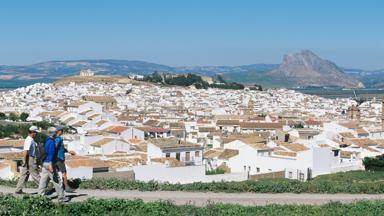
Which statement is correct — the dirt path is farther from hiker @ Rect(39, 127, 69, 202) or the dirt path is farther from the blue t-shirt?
the blue t-shirt

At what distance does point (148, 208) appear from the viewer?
1040 cm

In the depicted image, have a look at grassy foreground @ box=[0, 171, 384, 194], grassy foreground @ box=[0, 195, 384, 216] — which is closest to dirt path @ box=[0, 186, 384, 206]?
grassy foreground @ box=[0, 171, 384, 194]

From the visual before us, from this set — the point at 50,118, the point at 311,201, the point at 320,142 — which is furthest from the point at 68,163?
the point at 50,118

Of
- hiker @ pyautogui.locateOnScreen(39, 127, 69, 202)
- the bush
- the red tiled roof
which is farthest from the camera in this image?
the red tiled roof

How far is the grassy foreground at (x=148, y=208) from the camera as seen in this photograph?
32.5 ft

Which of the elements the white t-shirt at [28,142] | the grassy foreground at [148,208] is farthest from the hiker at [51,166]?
the white t-shirt at [28,142]

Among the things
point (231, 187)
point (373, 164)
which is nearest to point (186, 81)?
point (373, 164)

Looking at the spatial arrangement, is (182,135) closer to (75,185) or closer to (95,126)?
(95,126)

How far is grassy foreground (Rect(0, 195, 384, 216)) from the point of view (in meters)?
9.91

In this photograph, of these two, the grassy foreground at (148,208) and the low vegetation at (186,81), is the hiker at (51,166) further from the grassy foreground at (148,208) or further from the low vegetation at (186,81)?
the low vegetation at (186,81)

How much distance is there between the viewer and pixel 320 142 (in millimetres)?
39812

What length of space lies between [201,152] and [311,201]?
2272cm

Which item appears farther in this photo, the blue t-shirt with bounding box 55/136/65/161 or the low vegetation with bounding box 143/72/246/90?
the low vegetation with bounding box 143/72/246/90

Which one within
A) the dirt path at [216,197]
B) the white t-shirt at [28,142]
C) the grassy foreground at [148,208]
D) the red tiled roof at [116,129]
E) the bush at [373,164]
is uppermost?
the white t-shirt at [28,142]
